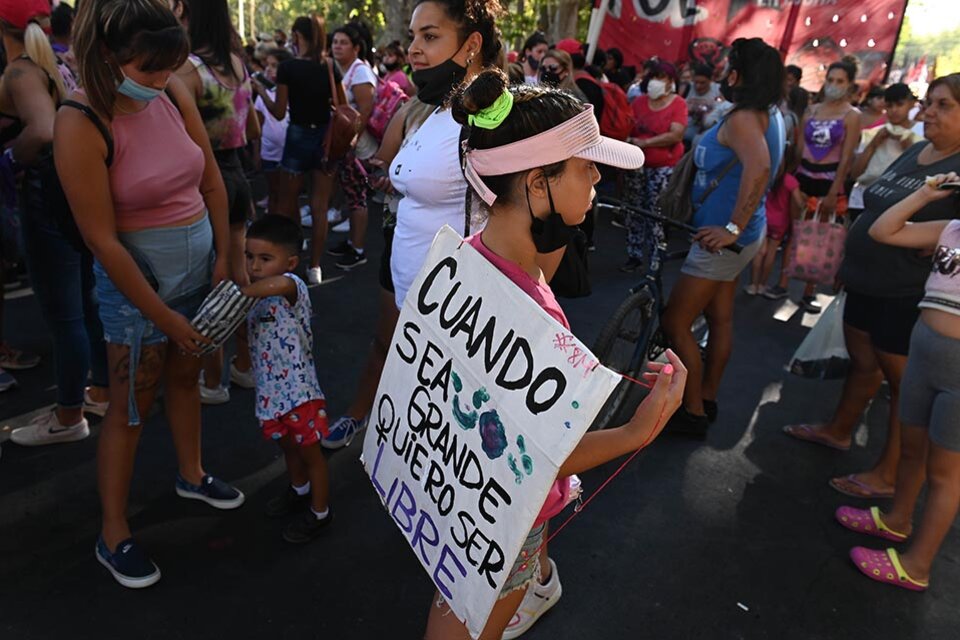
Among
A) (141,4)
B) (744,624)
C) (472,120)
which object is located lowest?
(744,624)

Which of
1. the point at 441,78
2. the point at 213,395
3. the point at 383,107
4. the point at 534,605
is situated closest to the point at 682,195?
the point at 441,78

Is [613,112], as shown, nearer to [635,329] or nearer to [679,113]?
[679,113]

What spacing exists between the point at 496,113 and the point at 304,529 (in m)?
1.97

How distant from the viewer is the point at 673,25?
1016 cm

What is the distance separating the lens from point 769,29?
9938 mm

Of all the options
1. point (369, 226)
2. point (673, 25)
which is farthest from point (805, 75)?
point (369, 226)

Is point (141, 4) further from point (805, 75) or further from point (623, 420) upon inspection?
point (805, 75)

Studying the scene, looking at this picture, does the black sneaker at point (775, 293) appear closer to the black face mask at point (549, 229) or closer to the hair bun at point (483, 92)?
the black face mask at point (549, 229)

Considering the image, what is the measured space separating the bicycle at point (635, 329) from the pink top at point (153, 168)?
2004 millimetres

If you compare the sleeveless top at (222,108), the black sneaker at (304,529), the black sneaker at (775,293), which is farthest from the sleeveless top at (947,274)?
the black sneaker at (775,293)

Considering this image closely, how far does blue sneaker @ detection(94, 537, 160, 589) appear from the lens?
2.55m

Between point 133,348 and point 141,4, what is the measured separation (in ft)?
3.61

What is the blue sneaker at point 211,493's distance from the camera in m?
3.05

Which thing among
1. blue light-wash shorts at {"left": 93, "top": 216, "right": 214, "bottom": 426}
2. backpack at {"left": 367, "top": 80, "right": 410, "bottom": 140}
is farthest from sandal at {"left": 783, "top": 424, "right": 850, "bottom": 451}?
backpack at {"left": 367, "top": 80, "right": 410, "bottom": 140}
